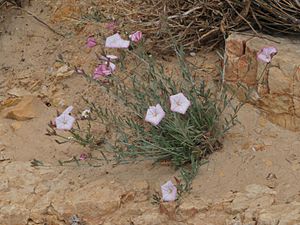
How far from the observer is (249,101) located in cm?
329

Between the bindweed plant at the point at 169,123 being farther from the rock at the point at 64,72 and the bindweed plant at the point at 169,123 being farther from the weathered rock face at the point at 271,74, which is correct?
the rock at the point at 64,72

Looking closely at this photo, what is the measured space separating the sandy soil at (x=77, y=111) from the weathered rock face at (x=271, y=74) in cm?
7

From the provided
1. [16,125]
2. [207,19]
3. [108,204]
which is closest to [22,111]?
[16,125]

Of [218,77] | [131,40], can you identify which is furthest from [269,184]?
[131,40]

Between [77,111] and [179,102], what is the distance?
2.58 feet

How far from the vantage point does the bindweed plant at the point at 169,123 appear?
9.85 feet

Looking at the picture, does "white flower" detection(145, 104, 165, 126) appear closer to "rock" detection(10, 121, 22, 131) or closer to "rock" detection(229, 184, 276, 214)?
"rock" detection(229, 184, 276, 214)

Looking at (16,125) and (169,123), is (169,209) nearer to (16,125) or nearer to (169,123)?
(169,123)

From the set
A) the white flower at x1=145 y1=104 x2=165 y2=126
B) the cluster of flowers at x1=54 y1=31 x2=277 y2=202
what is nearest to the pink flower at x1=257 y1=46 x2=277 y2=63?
the cluster of flowers at x1=54 y1=31 x2=277 y2=202

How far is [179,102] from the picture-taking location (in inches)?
116

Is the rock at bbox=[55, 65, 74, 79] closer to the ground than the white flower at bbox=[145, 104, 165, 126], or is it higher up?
closer to the ground

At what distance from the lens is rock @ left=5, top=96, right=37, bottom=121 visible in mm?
3584

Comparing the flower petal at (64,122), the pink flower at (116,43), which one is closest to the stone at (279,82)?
the pink flower at (116,43)

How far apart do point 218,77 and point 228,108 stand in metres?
0.22
